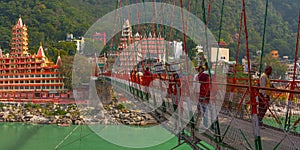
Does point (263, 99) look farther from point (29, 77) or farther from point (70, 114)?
point (29, 77)

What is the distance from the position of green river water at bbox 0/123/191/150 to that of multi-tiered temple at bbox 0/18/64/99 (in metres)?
5.96

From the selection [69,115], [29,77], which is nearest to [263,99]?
[69,115]

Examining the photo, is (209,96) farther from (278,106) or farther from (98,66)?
(98,66)

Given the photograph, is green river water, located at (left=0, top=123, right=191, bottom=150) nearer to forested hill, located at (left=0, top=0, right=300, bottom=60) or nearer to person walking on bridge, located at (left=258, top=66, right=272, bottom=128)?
person walking on bridge, located at (left=258, top=66, right=272, bottom=128)

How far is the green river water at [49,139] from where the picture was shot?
13.1 metres

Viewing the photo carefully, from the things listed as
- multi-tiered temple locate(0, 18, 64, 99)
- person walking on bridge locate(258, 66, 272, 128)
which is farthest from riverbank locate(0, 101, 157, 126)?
person walking on bridge locate(258, 66, 272, 128)

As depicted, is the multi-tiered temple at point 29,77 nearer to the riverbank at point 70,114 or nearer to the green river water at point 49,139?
the riverbank at point 70,114

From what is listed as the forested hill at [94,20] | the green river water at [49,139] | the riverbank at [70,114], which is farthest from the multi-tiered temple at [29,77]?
the forested hill at [94,20]

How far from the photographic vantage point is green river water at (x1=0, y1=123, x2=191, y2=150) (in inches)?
514

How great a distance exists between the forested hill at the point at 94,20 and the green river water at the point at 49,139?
20.7 meters

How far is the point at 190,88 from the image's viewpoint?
3.48 meters

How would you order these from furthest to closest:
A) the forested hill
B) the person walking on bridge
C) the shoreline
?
the forested hill → the shoreline → the person walking on bridge

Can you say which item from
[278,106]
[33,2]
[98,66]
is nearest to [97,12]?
[33,2]

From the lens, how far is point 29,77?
995 inches
